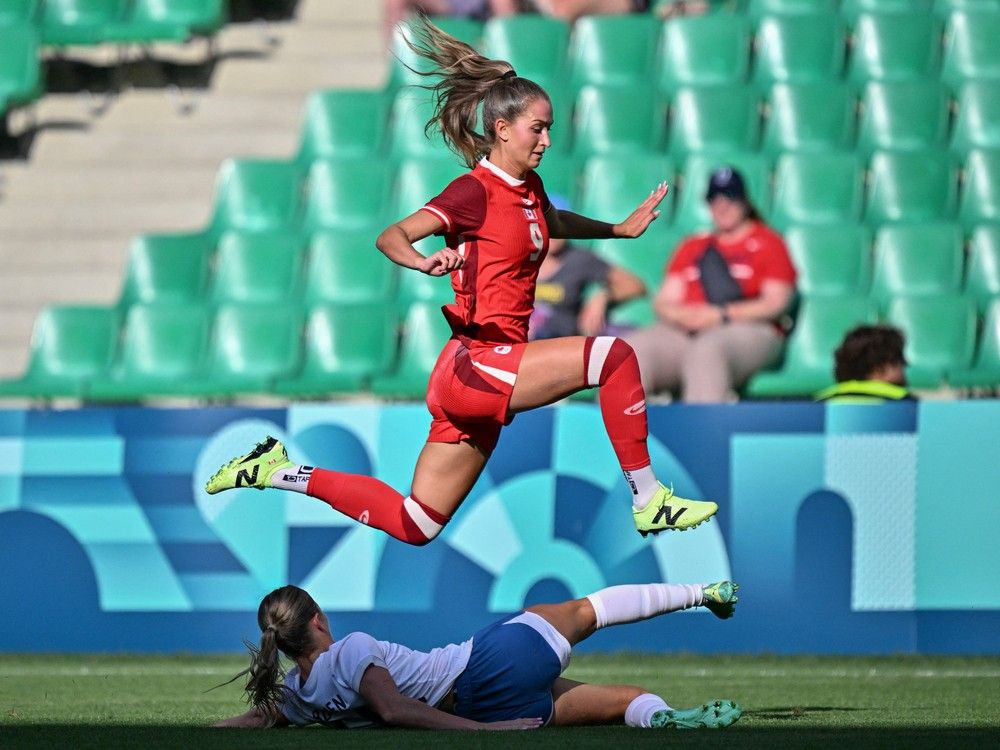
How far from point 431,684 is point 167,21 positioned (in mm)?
8117

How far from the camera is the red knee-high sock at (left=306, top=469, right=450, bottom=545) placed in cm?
576

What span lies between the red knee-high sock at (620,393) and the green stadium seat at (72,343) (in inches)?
221

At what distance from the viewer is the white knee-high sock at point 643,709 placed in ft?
16.6

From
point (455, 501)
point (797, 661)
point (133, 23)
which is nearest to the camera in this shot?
point (455, 501)

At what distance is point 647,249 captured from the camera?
9859 millimetres

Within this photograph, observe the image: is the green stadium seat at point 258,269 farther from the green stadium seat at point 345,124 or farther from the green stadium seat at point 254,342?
the green stadium seat at point 345,124

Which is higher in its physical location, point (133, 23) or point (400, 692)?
point (133, 23)

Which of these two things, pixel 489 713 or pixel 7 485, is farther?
pixel 7 485

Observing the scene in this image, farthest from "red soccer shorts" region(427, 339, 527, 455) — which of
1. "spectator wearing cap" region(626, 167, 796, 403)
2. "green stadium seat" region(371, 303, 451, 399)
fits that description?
"green stadium seat" region(371, 303, 451, 399)

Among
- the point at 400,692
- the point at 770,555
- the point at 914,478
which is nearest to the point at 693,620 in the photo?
the point at 770,555

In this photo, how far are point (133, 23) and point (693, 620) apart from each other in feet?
21.4

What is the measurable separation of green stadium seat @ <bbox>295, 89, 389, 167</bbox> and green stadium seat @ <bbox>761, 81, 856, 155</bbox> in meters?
2.50

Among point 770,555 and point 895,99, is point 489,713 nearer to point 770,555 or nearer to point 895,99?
point 770,555

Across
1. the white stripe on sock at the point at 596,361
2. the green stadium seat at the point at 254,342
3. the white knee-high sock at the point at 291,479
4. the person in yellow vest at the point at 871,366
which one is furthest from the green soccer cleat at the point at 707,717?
the green stadium seat at the point at 254,342
